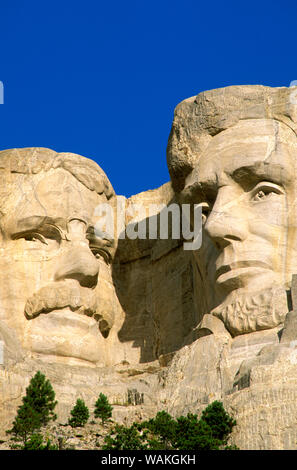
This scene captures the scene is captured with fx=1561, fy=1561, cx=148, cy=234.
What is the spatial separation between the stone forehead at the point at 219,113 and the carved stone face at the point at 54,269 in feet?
5.67

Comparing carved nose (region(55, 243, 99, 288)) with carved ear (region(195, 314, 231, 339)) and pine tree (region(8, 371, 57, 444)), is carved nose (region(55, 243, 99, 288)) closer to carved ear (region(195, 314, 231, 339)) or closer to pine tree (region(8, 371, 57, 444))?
carved ear (region(195, 314, 231, 339))

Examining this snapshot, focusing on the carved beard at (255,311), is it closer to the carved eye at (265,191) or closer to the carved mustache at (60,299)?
the carved eye at (265,191)

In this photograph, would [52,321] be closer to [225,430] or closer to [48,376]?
[48,376]

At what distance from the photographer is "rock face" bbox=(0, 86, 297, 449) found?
18906 millimetres

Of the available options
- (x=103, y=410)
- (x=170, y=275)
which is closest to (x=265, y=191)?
(x=170, y=275)

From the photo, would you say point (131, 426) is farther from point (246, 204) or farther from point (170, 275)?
point (170, 275)

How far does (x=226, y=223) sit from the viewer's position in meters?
20.1

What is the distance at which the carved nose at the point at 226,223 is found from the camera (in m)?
20.0

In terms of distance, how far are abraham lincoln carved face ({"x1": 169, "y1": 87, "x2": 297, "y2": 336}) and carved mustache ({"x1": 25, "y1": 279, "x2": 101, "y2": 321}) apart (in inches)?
69.5

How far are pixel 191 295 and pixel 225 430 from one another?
536cm

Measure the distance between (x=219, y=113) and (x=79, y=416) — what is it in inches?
208

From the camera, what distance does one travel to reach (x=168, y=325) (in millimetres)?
22188

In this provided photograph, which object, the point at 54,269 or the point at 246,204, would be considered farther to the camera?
the point at 54,269

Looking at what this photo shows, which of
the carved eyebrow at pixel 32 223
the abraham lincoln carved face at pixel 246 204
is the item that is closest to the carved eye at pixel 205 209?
the abraham lincoln carved face at pixel 246 204
